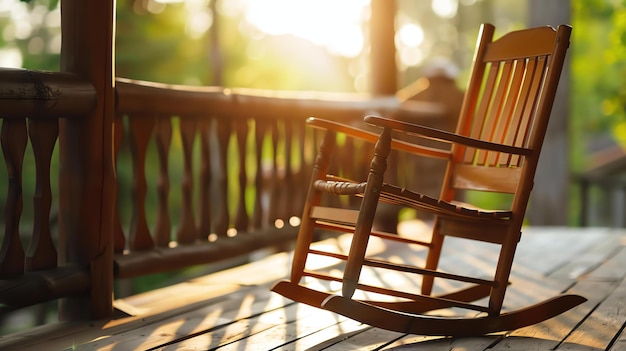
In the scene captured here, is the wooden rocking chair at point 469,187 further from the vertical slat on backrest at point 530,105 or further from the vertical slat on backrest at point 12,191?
the vertical slat on backrest at point 12,191

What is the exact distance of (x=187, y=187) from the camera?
3.54m

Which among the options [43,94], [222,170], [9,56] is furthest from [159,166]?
[9,56]

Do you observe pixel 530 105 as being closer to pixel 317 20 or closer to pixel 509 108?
pixel 509 108

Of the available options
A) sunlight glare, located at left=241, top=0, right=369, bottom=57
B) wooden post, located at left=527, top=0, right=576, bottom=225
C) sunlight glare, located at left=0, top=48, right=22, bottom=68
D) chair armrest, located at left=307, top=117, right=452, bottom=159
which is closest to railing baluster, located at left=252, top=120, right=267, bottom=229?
chair armrest, located at left=307, top=117, right=452, bottom=159

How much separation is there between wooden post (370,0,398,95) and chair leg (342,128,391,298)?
337 centimetres

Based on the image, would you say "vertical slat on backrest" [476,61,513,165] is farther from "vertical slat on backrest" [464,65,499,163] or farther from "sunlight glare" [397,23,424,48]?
"sunlight glare" [397,23,424,48]

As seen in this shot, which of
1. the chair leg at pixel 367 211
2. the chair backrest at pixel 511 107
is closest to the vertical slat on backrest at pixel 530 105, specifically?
the chair backrest at pixel 511 107

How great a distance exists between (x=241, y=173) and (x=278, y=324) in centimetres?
141

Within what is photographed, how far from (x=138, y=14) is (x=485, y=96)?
10.1 meters

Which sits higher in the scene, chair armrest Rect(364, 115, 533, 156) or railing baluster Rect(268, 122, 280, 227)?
chair armrest Rect(364, 115, 533, 156)

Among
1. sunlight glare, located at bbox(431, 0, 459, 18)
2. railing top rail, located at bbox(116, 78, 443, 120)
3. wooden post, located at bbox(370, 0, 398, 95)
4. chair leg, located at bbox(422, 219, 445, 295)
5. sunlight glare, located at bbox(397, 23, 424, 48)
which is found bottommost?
chair leg, located at bbox(422, 219, 445, 295)

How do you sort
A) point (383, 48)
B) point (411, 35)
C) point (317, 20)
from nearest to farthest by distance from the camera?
point (383, 48), point (317, 20), point (411, 35)

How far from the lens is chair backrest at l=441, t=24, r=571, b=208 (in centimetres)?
262

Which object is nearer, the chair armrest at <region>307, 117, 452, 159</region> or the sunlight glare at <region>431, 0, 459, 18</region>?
the chair armrest at <region>307, 117, 452, 159</region>
